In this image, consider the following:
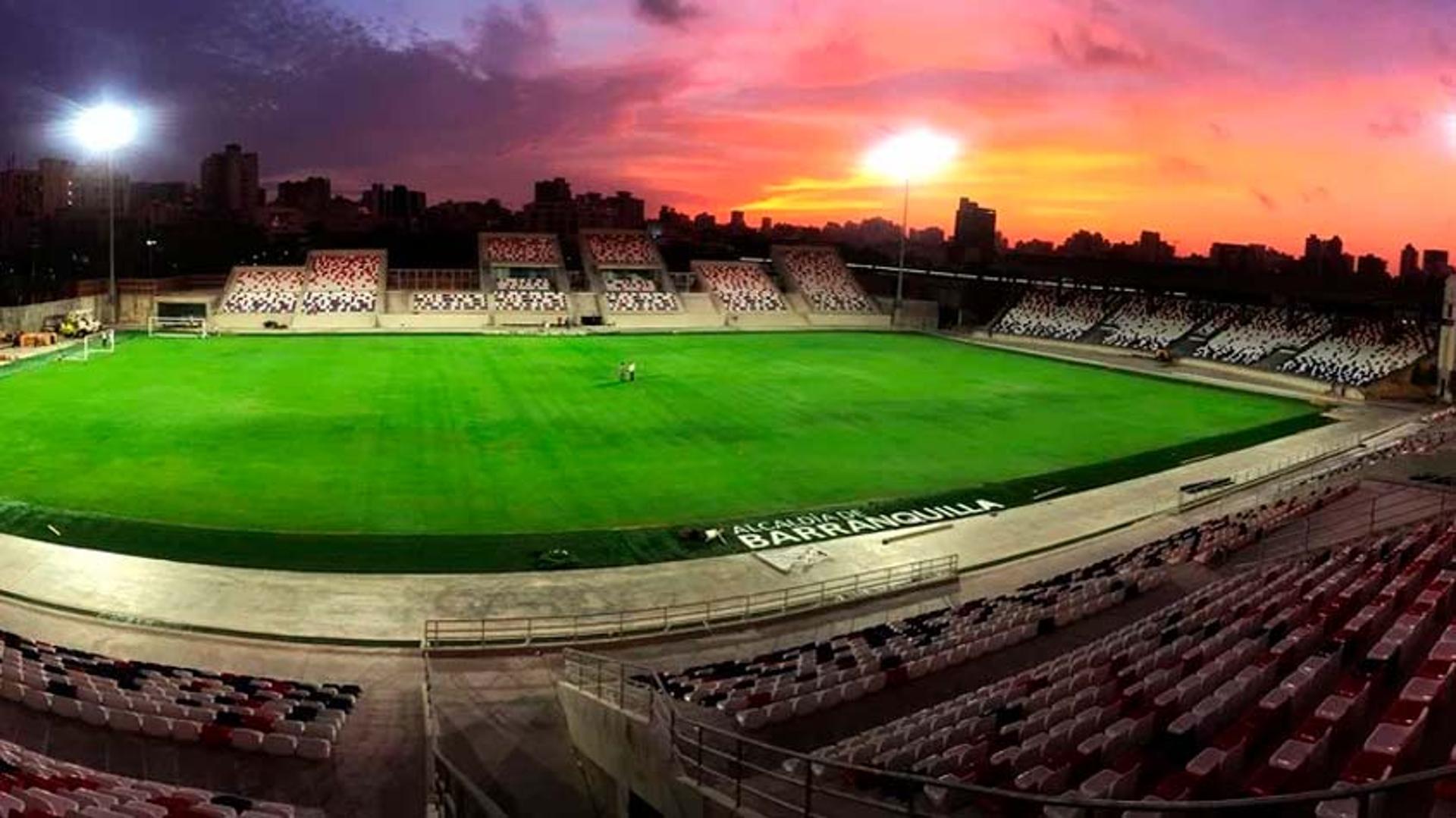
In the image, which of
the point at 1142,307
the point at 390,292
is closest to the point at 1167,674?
the point at 1142,307

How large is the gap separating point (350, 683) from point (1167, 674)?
1126 cm

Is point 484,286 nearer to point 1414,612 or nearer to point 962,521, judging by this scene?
point 962,521

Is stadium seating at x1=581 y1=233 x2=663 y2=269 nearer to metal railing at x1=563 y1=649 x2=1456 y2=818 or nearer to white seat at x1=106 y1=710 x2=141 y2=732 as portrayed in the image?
white seat at x1=106 y1=710 x2=141 y2=732

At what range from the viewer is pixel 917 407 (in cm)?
4322

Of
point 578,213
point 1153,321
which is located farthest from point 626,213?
point 1153,321

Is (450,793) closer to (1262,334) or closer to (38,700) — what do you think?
(38,700)

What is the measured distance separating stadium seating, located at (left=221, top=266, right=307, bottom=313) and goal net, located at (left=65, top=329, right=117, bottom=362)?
11919 mm

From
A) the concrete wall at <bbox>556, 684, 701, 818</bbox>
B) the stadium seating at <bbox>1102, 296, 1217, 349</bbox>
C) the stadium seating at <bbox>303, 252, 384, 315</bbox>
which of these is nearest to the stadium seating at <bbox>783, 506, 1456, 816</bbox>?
the concrete wall at <bbox>556, 684, 701, 818</bbox>

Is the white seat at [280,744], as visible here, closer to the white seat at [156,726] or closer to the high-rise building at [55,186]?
the white seat at [156,726]

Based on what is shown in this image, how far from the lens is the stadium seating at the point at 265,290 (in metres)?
72.6

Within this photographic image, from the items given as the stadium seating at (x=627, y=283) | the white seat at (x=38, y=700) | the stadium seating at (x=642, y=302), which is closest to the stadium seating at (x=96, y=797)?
the white seat at (x=38, y=700)

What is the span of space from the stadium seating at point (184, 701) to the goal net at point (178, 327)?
54.6 meters

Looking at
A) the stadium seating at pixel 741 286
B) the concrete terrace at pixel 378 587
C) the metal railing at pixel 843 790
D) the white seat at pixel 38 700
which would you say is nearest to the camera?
the metal railing at pixel 843 790

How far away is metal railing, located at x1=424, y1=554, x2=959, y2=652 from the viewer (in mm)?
18047
